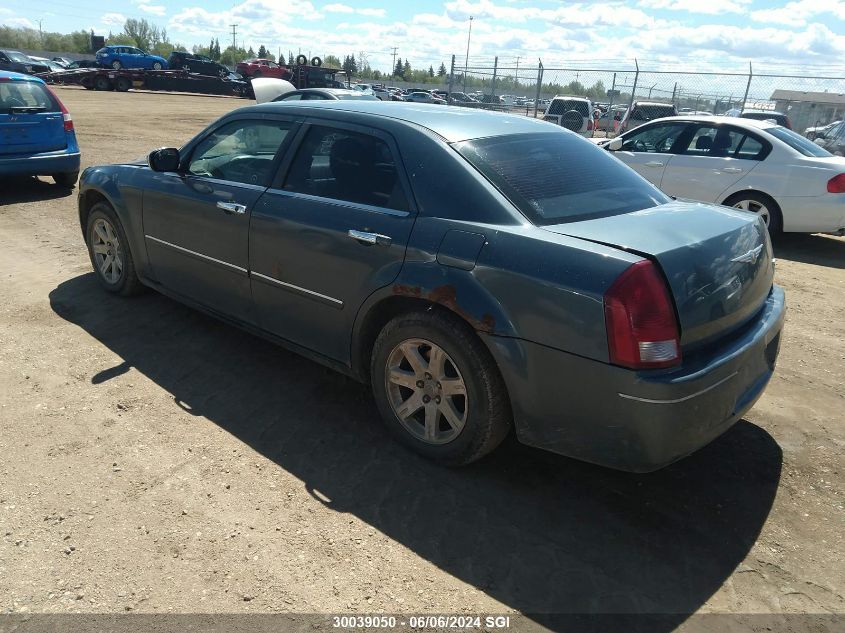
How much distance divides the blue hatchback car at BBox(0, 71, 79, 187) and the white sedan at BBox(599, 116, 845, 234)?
7.41 meters

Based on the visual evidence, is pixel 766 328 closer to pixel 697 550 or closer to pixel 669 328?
pixel 669 328

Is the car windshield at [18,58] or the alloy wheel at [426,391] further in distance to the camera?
the car windshield at [18,58]

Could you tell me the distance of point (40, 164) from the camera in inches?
343

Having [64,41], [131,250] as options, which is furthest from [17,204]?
[64,41]

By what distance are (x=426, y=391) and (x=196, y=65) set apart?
4195 centimetres

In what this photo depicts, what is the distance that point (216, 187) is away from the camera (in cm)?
409

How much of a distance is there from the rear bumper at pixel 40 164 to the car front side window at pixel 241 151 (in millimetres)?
5521

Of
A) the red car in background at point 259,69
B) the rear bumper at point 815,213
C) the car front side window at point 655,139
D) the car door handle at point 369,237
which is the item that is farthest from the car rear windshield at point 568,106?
the red car in background at point 259,69

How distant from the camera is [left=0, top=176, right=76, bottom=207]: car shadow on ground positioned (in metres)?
8.77

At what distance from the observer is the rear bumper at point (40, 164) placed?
8.38 metres

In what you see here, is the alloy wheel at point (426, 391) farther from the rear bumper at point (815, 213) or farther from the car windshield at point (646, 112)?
the car windshield at point (646, 112)

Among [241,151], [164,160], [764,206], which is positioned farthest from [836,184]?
[164,160]

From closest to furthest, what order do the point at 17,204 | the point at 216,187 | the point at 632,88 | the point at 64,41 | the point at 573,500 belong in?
the point at 573,500 → the point at 216,187 → the point at 17,204 → the point at 632,88 → the point at 64,41

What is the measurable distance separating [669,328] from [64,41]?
14516cm
